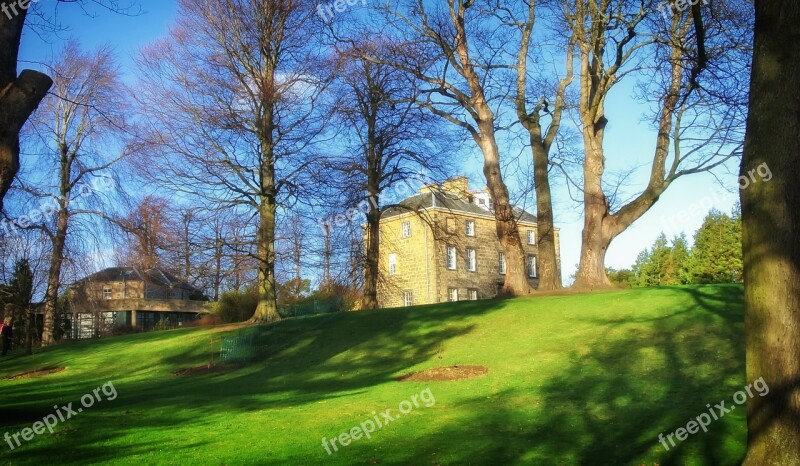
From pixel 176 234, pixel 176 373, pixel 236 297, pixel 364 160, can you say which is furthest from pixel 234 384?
pixel 236 297

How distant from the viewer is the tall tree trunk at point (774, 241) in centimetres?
631

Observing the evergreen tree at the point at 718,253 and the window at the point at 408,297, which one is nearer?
the evergreen tree at the point at 718,253

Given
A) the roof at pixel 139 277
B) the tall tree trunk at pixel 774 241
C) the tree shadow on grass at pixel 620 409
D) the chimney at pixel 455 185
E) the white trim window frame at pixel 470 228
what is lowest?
the tree shadow on grass at pixel 620 409

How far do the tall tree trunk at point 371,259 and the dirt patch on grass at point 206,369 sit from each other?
31.7 feet

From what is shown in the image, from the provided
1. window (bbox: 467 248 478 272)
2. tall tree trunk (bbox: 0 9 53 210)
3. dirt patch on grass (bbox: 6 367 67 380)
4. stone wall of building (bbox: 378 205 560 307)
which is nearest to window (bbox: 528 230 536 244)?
stone wall of building (bbox: 378 205 560 307)

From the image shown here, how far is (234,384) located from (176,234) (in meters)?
10.6

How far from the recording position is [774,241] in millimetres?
6504

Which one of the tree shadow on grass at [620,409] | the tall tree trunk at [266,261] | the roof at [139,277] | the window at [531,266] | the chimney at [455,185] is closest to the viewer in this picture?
the tree shadow on grass at [620,409]

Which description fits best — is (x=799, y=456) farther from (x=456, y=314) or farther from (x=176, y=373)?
(x=176, y=373)

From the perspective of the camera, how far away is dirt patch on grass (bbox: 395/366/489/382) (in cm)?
1565

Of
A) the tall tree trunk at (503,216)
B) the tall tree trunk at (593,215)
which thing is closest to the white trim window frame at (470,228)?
the tall tree trunk at (503,216)

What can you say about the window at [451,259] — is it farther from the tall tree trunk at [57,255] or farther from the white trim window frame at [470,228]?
the tall tree trunk at [57,255]

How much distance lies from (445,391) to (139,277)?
4616 cm

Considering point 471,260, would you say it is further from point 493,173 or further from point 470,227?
point 493,173
